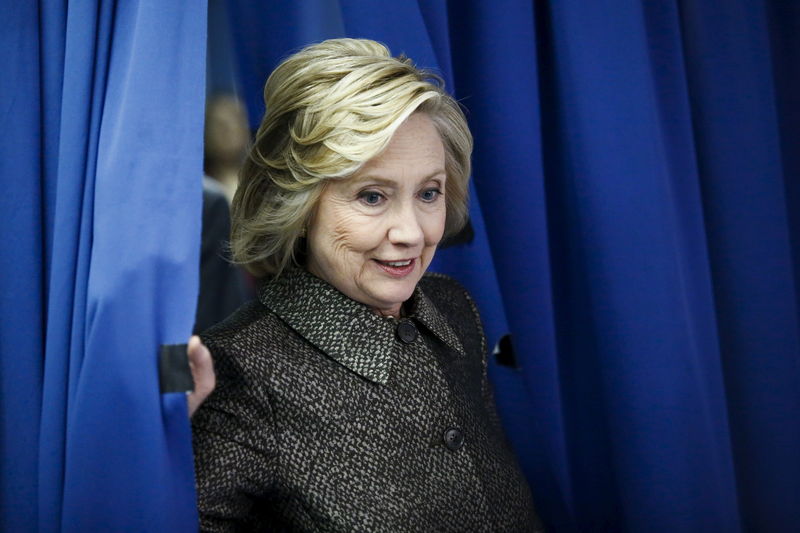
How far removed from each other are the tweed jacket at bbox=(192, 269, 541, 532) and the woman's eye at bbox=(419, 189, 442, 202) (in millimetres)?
229

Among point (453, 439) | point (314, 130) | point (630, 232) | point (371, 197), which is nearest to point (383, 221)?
point (371, 197)

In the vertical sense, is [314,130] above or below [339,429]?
above

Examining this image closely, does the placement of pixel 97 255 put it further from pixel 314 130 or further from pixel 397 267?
pixel 397 267

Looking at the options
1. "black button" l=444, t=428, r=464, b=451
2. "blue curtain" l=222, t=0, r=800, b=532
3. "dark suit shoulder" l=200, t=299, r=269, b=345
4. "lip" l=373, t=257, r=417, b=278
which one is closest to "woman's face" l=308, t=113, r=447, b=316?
"lip" l=373, t=257, r=417, b=278

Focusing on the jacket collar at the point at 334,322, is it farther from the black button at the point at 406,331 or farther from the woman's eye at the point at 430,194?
the woman's eye at the point at 430,194

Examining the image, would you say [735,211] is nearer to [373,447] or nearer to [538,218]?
[538,218]

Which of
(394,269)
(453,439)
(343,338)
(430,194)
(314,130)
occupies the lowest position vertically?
(453,439)

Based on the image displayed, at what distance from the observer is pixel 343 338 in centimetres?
153

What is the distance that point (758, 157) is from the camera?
218 centimetres

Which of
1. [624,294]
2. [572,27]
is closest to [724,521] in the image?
[624,294]

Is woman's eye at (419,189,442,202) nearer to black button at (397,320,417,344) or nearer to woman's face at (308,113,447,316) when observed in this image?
woman's face at (308,113,447,316)

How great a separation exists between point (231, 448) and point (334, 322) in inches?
11.7

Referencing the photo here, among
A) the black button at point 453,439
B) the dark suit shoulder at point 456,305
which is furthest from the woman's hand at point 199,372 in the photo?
the dark suit shoulder at point 456,305

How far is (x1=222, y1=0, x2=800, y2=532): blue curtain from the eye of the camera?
6.51 feet
